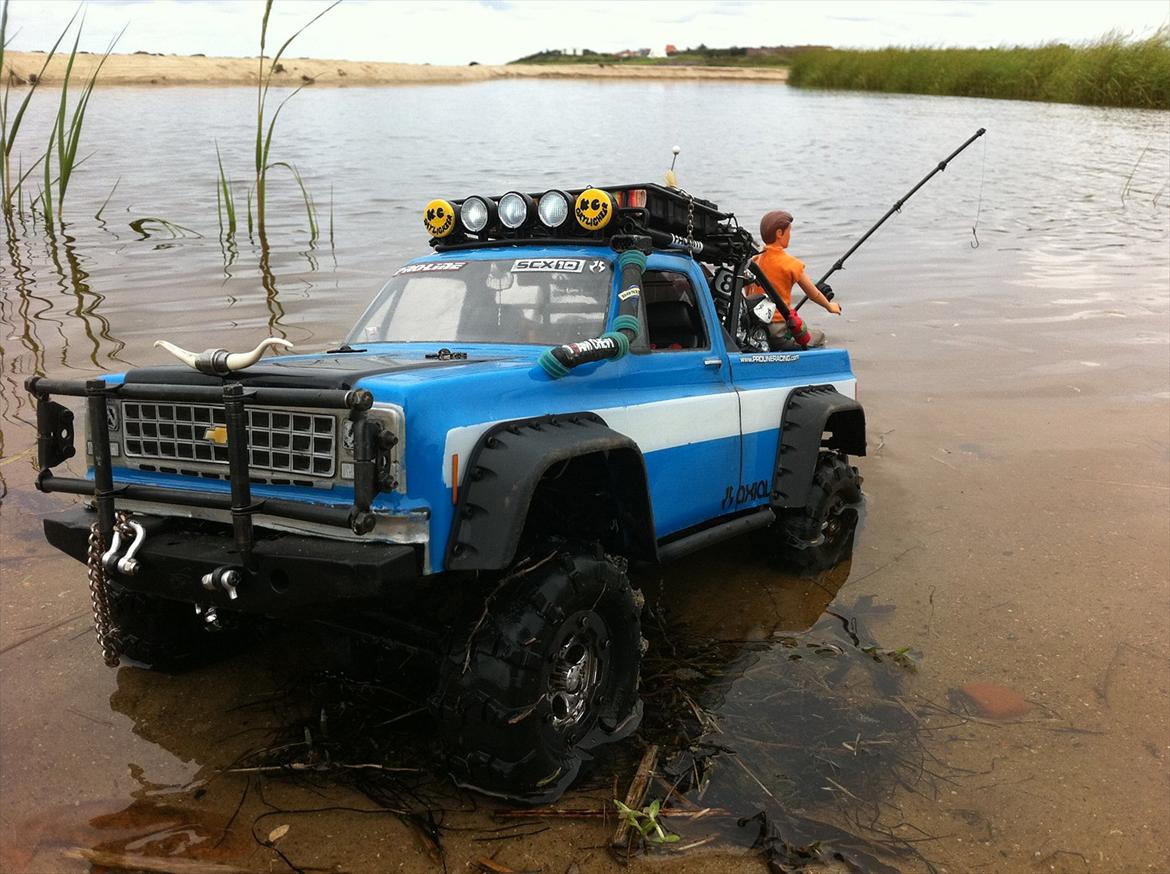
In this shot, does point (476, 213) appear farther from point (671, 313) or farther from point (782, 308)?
point (782, 308)

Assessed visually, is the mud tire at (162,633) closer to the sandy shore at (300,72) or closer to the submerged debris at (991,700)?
the submerged debris at (991,700)

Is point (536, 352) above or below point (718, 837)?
above

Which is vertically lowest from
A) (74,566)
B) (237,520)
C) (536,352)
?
(74,566)

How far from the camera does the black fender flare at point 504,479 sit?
3.43m

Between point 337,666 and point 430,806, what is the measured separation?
3.79 feet

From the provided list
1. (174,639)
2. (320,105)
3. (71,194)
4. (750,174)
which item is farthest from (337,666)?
(320,105)

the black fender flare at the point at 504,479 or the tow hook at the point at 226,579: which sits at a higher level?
the black fender flare at the point at 504,479

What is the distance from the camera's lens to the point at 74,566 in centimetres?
588

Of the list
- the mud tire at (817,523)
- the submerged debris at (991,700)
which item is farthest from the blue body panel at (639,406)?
the submerged debris at (991,700)

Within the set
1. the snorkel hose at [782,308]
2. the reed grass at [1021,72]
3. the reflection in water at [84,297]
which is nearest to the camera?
the snorkel hose at [782,308]

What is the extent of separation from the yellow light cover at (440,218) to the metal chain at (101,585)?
96.0 inches

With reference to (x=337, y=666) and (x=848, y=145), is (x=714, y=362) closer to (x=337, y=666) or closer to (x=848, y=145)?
(x=337, y=666)

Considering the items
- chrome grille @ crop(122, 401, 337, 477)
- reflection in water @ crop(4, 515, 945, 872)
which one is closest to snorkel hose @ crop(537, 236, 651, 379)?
chrome grille @ crop(122, 401, 337, 477)

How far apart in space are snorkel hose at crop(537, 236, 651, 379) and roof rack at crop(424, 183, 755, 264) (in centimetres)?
16
